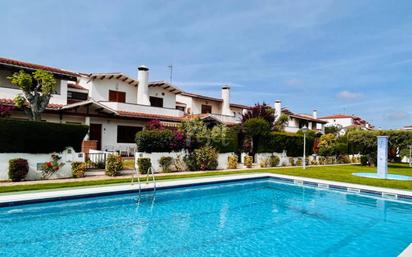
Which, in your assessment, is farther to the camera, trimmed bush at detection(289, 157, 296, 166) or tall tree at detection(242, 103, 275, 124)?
tall tree at detection(242, 103, 275, 124)

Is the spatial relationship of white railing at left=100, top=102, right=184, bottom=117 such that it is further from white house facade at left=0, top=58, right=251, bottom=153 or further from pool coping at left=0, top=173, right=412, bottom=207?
pool coping at left=0, top=173, right=412, bottom=207

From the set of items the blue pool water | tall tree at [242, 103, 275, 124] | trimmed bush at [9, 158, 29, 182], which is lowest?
the blue pool water

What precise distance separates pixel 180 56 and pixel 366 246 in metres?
30.9

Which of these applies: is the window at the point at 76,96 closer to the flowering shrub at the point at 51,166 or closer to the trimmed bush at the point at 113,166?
the trimmed bush at the point at 113,166

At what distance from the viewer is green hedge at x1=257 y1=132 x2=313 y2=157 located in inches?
1287

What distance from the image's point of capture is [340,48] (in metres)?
30.8

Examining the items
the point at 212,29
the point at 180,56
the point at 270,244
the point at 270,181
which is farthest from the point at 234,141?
the point at 270,244

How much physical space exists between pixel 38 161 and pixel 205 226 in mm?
11604

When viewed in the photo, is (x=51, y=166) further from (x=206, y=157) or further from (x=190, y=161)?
(x=206, y=157)

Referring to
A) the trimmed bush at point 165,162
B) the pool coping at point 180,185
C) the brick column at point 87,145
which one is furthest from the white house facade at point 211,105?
the pool coping at point 180,185

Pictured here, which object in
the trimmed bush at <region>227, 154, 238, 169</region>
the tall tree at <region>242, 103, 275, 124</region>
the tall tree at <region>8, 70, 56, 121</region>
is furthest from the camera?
the tall tree at <region>242, 103, 275, 124</region>

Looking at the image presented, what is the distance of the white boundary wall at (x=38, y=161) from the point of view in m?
16.4

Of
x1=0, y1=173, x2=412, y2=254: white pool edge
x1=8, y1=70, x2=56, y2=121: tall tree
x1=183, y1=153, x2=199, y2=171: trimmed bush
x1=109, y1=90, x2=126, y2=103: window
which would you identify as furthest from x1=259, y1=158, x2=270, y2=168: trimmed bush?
x1=8, y1=70, x2=56, y2=121: tall tree

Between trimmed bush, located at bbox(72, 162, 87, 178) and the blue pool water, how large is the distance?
15.4 feet
